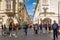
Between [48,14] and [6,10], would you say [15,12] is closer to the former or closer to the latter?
[6,10]

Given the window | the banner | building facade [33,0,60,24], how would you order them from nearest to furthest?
the window → building facade [33,0,60,24] → the banner

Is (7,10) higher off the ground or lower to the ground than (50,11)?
higher

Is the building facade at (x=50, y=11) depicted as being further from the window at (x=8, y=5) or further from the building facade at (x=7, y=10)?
the window at (x=8, y=5)

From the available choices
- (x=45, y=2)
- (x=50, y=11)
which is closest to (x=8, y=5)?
(x=45, y=2)

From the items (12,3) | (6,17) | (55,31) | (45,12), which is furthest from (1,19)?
(55,31)

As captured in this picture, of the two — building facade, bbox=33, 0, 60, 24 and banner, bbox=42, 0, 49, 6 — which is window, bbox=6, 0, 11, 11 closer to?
building facade, bbox=33, 0, 60, 24

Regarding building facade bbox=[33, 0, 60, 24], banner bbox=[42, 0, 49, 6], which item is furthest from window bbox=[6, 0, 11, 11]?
banner bbox=[42, 0, 49, 6]

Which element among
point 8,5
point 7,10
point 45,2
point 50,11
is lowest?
point 50,11

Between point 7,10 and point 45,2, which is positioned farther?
point 45,2

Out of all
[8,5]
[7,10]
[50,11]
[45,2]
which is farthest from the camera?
[45,2]

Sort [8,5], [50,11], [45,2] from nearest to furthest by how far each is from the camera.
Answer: [8,5]
[50,11]
[45,2]

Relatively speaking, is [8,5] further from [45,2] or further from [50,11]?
[50,11]

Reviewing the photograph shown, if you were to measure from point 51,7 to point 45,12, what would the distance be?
2153 mm

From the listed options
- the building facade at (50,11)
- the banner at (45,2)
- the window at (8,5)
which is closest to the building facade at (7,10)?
the window at (8,5)
